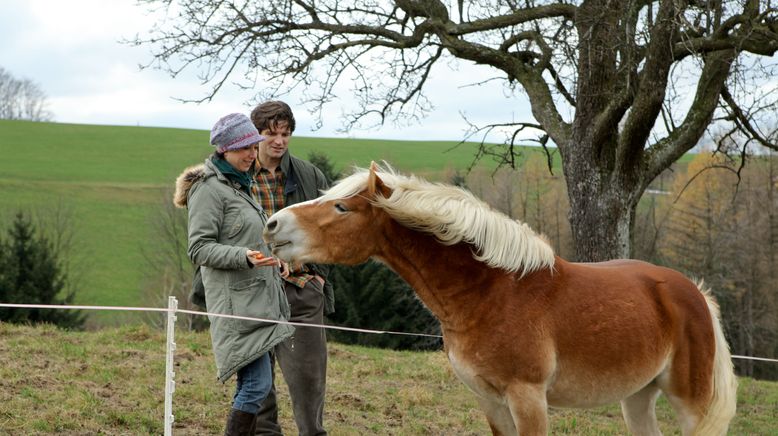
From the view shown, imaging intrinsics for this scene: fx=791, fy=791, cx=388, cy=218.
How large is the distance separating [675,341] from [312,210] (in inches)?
88.9

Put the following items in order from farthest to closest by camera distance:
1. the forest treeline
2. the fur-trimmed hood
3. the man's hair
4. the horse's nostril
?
the forest treeline
the man's hair
the fur-trimmed hood
the horse's nostril

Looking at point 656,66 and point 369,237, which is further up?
point 656,66

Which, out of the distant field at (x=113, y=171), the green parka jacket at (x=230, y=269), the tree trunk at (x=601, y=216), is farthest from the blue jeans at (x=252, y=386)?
the distant field at (x=113, y=171)

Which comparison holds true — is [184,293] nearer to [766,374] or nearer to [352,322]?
[352,322]

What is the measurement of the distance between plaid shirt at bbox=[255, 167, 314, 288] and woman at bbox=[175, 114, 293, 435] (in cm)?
56

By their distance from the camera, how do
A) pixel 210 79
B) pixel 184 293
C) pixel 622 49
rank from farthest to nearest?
pixel 184 293, pixel 210 79, pixel 622 49

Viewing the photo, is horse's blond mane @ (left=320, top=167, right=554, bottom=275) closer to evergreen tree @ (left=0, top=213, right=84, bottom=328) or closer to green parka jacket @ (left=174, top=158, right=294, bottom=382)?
green parka jacket @ (left=174, top=158, right=294, bottom=382)

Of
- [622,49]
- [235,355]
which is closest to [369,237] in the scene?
[235,355]

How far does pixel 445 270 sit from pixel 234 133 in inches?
52.3

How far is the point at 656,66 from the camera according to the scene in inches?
321

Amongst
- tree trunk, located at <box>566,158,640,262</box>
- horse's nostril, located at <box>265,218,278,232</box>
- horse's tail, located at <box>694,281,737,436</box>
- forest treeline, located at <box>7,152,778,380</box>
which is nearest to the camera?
horse's nostril, located at <box>265,218,278,232</box>

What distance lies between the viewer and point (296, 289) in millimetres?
4957

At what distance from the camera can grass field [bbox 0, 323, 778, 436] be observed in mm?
6461

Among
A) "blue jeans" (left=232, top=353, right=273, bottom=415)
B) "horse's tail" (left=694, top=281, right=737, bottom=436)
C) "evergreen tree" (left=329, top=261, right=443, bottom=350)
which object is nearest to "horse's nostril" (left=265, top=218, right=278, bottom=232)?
"blue jeans" (left=232, top=353, right=273, bottom=415)
